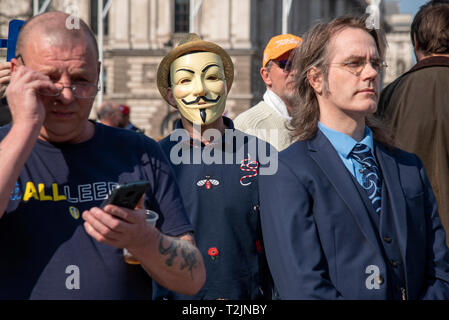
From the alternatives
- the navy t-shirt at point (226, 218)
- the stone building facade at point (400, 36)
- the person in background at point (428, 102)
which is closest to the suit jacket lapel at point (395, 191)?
the navy t-shirt at point (226, 218)

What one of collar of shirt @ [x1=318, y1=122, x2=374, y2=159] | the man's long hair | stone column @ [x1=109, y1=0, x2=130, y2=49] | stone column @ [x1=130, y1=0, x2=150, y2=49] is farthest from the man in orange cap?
stone column @ [x1=109, y1=0, x2=130, y2=49]

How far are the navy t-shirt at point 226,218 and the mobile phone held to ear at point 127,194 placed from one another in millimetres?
1400

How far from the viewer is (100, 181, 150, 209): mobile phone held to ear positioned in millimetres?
2285

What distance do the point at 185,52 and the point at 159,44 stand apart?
121ft

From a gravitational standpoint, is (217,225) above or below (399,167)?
below

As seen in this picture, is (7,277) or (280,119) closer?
(7,277)

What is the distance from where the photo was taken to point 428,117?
4.51 m

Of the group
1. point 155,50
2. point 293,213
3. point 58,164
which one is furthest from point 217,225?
point 155,50

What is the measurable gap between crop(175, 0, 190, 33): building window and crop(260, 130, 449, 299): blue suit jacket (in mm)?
39171

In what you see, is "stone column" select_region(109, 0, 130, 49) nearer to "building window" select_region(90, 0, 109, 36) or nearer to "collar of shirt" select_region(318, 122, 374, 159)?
"building window" select_region(90, 0, 109, 36)

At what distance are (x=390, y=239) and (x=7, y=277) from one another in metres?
1.56

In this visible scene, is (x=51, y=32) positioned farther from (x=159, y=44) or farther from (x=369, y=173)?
(x=159, y=44)

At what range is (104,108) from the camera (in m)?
11.8
